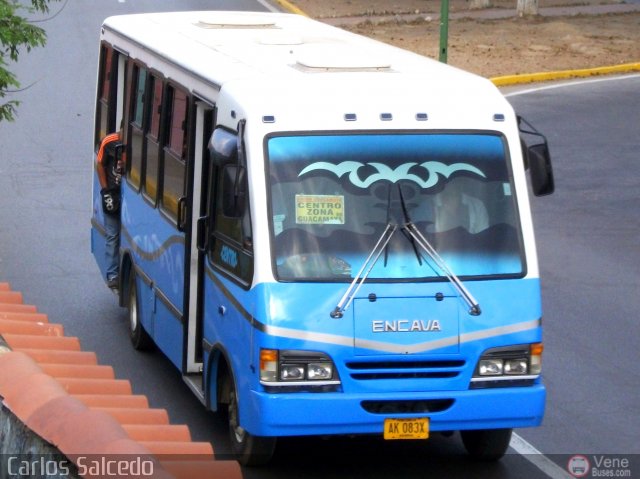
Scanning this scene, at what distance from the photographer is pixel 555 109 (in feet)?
84.7

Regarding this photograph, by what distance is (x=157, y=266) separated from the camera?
1162cm

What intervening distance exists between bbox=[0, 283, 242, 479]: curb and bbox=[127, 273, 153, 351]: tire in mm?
4328

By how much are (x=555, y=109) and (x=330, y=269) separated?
17611 millimetres

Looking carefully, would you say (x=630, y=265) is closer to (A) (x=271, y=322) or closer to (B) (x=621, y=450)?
(B) (x=621, y=450)

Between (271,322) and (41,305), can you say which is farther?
(41,305)

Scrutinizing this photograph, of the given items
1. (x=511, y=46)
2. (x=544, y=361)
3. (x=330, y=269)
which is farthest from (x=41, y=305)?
(x=511, y=46)

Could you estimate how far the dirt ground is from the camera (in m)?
31.0

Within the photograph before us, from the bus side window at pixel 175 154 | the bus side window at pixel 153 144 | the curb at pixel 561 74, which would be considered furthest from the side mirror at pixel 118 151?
the curb at pixel 561 74

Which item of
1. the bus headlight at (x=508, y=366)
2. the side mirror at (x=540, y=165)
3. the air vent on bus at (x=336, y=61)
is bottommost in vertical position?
the bus headlight at (x=508, y=366)

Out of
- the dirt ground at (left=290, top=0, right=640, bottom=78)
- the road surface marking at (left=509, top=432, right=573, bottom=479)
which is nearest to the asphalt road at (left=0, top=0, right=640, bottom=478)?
the road surface marking at (left=509, top=432, right=573, bottom=479)

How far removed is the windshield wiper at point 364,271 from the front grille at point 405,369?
341 mm

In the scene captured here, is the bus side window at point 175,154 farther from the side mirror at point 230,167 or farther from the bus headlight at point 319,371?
the bus headlight at point 319,371

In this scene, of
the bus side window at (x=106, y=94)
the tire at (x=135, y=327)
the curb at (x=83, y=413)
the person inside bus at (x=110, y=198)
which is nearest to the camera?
the curb at (x=83, y=413)

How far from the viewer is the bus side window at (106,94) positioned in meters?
13.9
